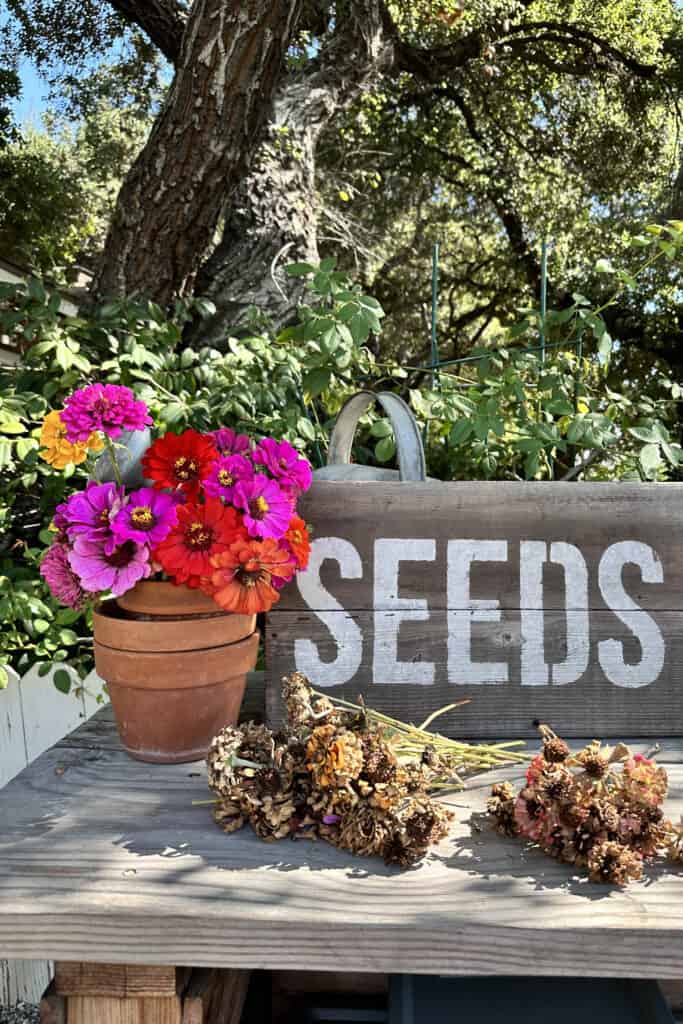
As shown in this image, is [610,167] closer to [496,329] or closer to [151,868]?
[496,329]

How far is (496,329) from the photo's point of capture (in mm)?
12320

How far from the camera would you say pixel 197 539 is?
94cm

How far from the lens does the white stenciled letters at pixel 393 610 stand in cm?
113

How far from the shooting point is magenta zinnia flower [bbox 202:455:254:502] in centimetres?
96

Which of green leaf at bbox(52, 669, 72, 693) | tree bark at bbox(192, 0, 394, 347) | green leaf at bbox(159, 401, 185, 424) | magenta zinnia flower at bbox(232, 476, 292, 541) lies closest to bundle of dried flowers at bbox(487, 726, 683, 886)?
magenta zinnia flower at bbox(232, 476, 292, 541)

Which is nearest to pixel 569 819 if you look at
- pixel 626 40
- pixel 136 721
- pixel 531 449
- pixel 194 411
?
pixel 136 721

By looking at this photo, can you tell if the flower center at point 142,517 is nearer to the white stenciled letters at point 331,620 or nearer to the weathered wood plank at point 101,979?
the white stenciled letters at point 331,620

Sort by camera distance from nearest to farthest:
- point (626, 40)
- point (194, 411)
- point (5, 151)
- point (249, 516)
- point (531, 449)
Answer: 1. point (249, 516)
2. point (531, 449)
3. point (194, 411)
4. point (5, 151)
5. point (626, 40)

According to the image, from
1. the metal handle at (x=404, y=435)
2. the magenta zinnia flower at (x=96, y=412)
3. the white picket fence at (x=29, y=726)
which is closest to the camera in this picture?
the magenta zinnia flower at (x=96, y=412)

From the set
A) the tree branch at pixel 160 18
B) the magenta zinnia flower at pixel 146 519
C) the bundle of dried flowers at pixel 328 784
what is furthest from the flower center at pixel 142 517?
the tree branch at pixel 160 18

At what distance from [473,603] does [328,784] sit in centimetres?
40

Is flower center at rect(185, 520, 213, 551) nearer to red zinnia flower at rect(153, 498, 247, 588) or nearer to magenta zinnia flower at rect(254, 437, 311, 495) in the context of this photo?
red zinnia flower at rect(153, 498, 247, 588)

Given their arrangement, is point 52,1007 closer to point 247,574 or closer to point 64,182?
point 247,574

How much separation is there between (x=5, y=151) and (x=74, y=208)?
2.12 meters
